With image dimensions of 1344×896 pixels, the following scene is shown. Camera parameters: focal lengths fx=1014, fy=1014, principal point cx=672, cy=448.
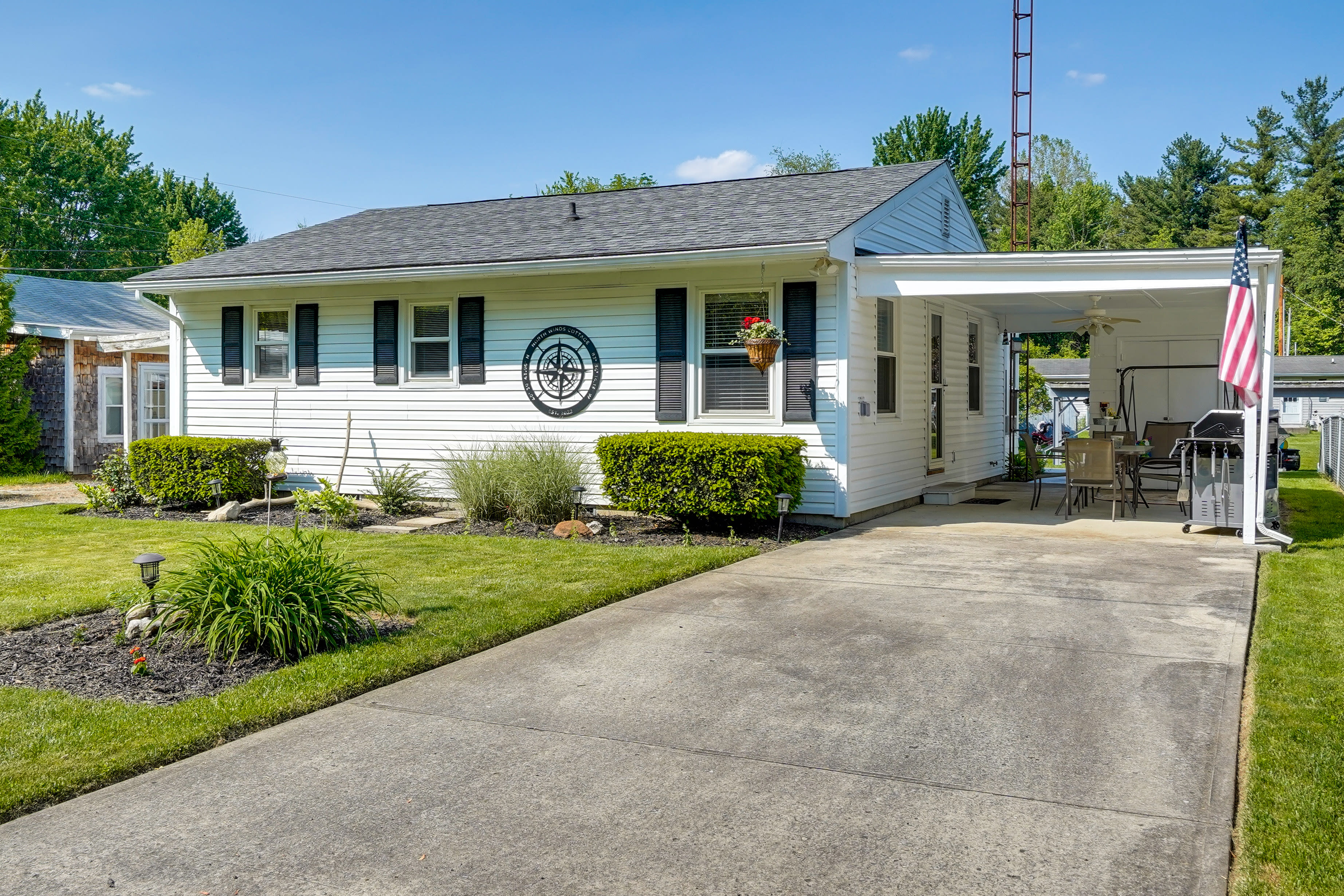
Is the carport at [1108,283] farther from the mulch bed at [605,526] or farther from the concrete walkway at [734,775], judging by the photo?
Answer: the concrete walkway at [734,775]

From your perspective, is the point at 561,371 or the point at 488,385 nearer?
the point at 561,371

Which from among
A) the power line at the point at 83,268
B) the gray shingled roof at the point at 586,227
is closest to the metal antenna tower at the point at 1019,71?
the gray shingled roof at the point at 586,227

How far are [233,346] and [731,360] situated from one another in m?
6.88

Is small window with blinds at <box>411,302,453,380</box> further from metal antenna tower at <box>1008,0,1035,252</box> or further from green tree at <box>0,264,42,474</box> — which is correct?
metal antenna tower at <box>1008,0,1035,252</box>

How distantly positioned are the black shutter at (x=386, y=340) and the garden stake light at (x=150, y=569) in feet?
22.6

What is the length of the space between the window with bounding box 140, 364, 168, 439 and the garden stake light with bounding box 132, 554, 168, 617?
14.4m

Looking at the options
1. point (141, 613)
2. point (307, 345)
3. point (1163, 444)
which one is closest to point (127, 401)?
point (307, 345)

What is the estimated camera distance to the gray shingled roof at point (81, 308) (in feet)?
62.4

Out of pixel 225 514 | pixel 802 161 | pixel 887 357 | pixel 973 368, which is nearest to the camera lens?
pixel 225 514

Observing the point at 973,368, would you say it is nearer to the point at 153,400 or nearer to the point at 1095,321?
the point at 1095,321

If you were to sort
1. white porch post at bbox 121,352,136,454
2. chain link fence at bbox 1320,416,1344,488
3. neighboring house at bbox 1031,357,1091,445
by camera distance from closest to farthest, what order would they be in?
1. chain link fence at bbox 1320,416,1344,488
2. white porch post at bbox 121,352,136,454
3. neighboring house at bbox 1031,357,1091,445

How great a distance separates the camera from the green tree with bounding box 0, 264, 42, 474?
17.0 m

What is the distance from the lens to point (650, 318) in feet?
36.3

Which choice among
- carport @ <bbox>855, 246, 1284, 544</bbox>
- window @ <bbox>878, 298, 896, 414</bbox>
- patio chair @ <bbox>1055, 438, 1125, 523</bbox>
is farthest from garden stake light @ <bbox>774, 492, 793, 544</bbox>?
patio chair @ <bbox>1055, 438, 1125, 523</bbox>
